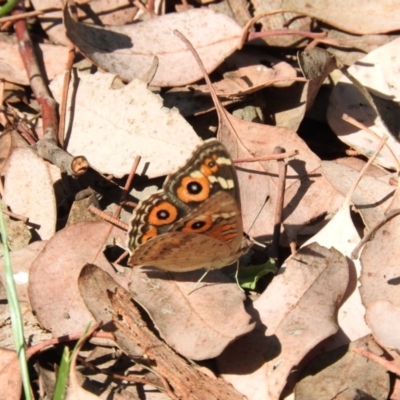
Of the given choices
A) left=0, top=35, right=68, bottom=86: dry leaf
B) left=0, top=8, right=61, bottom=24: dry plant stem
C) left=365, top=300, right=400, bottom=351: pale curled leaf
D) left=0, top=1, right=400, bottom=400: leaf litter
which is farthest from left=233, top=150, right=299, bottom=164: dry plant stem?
left=0, top=8, right=61, bottom=24: dry plant stem

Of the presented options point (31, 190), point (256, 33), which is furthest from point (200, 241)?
point (256, 33)

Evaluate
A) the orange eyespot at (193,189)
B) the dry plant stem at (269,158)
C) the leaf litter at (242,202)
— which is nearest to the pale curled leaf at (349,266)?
the leaf litter at (242,202)

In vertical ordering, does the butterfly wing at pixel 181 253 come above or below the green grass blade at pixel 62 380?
above

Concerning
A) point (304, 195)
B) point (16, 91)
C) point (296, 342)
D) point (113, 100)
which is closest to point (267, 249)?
point (304, 195)

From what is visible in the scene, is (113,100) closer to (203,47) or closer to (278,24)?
(203,47)

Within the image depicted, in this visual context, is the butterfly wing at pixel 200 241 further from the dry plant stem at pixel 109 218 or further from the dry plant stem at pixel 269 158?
the dry plant stem at pixel 269 158

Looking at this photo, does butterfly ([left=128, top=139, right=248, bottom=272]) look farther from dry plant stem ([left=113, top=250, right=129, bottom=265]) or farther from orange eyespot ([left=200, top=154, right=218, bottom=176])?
dry plant stem ([left=113, top=250, right=129, bottom=265])
